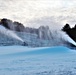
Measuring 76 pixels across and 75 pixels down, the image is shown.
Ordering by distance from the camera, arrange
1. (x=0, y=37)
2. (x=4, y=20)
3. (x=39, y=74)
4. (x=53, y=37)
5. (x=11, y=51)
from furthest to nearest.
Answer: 1. (x=53, y=37)
2. (x=4, y=20)
3. (x=0, y=37)
4. (x=11, y=51)
5. (x=39, y=74)

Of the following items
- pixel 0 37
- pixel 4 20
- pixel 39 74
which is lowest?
pixel 39 74

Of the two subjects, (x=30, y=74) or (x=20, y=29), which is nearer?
(x=30, y=74)

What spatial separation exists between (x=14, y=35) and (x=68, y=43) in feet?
20.3

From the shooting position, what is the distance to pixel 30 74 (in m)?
5.98

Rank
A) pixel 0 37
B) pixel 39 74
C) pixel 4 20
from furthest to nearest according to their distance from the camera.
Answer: pixel 4 20 → pixel 0 37 → pixel 39 74

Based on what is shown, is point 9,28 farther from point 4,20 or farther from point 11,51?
point 11,51

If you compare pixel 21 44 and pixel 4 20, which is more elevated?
pixel 4 20

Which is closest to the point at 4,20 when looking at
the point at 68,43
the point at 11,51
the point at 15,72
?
the point at 11,51

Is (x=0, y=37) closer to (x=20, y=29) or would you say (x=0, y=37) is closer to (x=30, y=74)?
(x=20, y=29)

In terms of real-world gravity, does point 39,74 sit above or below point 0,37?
below

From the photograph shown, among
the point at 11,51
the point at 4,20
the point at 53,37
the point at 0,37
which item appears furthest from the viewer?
the point at 53,37

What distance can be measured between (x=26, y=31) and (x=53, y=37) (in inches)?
123

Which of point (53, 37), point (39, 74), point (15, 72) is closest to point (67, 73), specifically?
point (39, 74)

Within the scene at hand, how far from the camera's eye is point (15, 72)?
20.7 ft
